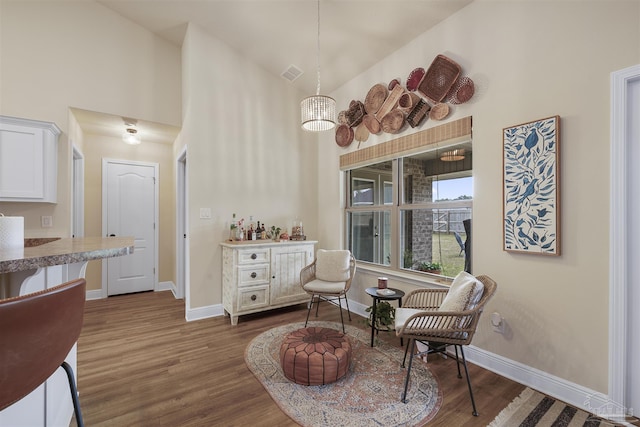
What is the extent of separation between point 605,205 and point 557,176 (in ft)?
1.03

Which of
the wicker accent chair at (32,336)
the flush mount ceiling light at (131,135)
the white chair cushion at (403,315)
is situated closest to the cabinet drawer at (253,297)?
the white chair cushion at (403,315)

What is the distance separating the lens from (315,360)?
2.04 metres

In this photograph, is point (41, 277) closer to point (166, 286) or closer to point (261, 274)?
point (261, 274)

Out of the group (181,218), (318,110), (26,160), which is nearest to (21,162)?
(26,160)

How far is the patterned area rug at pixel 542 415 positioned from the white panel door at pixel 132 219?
16.4 ft

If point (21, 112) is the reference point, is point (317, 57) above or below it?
above

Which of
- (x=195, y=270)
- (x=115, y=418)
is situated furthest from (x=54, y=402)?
(x=195, y=270)

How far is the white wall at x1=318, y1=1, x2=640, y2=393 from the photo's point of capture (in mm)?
1796

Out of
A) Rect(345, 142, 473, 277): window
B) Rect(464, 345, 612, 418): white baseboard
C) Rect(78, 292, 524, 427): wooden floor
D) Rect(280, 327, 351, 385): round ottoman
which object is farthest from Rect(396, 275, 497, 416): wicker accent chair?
Rect(345, 142, 473, 277): window

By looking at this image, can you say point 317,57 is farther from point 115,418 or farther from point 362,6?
point 115,418

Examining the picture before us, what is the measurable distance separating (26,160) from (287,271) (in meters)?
2.90

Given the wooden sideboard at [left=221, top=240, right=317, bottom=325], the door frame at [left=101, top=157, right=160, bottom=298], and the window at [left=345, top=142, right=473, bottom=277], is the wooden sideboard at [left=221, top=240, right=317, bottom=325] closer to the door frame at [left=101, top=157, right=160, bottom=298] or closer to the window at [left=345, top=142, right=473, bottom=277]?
the window at [left=345, top=142, right=473, bottom=277]

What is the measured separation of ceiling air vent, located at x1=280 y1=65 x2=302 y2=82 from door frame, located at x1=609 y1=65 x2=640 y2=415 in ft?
10.6

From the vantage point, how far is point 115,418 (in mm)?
1755
